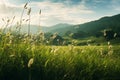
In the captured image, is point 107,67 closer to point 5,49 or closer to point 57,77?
point 57,77

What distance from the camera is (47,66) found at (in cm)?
662

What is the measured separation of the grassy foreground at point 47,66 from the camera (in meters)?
6.21

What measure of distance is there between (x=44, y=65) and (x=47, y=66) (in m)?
0.10

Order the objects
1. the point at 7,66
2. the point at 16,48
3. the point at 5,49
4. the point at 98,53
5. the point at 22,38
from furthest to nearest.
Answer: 1. the point at 98,53
2. the point at 22,38
3. the point at 16,48
4. the point at 5,49
5. the point at 7,66

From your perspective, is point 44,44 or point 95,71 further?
point 44,44

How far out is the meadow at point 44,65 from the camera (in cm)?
622

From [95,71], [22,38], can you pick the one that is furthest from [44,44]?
[95,71]

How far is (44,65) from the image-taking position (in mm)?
6551

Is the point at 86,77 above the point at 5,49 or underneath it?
underneath

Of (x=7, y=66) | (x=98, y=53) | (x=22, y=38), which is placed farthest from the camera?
(x=98, y=53)

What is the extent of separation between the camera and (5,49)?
21.6ft

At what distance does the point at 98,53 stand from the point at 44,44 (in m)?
2.00

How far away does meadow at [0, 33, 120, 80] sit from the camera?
6219 millimetres

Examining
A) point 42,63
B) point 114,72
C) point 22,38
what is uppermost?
point 22,38
